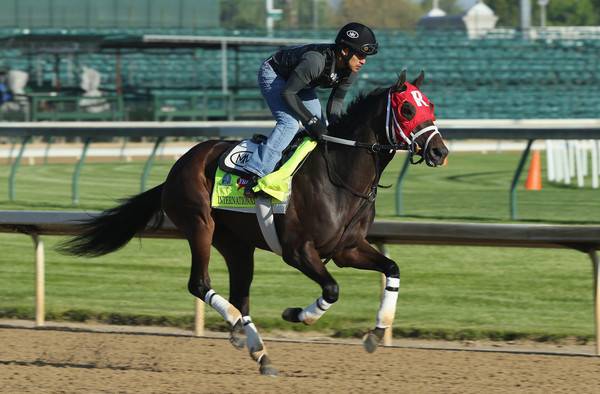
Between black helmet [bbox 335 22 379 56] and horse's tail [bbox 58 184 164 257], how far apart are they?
1512mm

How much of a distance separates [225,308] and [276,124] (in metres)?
0.98

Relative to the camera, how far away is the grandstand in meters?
32.0

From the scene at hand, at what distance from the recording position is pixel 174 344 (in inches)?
268

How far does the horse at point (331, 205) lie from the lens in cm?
571

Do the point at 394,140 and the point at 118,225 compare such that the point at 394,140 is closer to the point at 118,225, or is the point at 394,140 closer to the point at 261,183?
the point at 261,183

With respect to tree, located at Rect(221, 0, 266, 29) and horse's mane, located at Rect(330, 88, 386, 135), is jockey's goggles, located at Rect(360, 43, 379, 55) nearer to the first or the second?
horse's mane, located at Rect(330, 88, 386, 135)

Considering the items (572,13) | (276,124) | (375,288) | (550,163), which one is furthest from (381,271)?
(572,13)

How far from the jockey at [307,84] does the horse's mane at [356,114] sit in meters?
0.08

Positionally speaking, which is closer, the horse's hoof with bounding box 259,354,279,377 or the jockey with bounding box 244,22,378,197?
the horse's hoof with bounding box 259,354,279,377

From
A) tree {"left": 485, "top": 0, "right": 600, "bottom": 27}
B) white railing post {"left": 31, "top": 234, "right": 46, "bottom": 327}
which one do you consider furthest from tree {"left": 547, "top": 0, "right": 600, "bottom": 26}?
white railing post {"left": 31, "top": 234, "right": 46, "bottom": 327}

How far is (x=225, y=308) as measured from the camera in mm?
6012

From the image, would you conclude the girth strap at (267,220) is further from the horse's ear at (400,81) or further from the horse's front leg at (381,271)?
the horse's ear at (400,81)

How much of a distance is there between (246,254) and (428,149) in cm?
141

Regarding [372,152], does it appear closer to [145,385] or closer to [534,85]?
[145,385]
